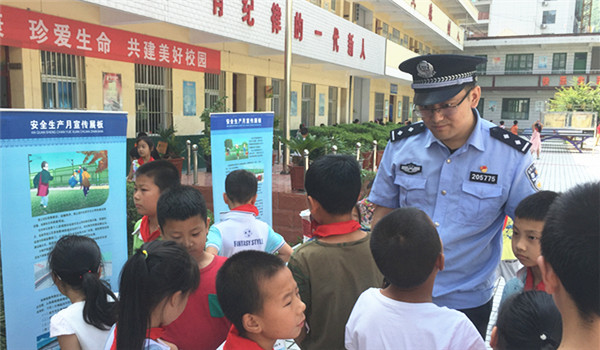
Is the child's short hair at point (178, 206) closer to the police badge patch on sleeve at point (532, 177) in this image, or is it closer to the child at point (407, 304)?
the child at point (407, 304)

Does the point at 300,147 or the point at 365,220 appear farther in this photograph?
the point at 300,147

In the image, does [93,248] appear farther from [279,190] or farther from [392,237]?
[279,190]

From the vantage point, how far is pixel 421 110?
198cm

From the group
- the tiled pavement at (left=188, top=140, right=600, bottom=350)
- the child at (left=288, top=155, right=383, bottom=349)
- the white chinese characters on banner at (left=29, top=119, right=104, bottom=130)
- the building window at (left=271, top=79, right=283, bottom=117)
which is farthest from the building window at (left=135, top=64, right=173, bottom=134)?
the child at (left=288, top=155, right=383, bottom=349)

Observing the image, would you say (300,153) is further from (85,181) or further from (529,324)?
(529,324)

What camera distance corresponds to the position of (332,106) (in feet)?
63.1

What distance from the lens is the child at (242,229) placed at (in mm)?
2854

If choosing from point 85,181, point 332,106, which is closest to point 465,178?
point 85,181

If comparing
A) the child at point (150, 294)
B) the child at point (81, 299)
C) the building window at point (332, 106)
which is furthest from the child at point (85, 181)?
the building window at point (332, 106)

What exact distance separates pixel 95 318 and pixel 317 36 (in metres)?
11.2

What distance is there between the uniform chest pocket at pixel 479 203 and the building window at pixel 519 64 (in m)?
36.9

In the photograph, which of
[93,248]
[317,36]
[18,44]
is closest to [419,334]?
[93,248]

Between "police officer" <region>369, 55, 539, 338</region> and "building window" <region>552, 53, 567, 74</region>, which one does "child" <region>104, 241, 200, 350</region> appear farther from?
"building window" <region>552, 53, 567, 74</region>

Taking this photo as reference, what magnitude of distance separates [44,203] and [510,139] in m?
2.37
